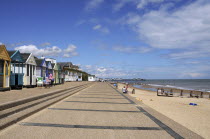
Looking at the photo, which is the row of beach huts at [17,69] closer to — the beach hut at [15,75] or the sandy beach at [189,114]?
the beach hut at [15,75]

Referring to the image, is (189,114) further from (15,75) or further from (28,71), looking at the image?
(28,71)

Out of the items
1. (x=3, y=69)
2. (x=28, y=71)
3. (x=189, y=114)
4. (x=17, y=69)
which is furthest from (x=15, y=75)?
(x=189, y=114)

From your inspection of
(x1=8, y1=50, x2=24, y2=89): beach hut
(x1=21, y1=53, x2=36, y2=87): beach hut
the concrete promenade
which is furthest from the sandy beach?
(x1=21, y1=53, x2=36, y2=87): beach hut

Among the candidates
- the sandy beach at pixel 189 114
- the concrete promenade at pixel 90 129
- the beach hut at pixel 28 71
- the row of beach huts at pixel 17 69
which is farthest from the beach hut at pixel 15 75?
the sandy beach at pixel 189 114

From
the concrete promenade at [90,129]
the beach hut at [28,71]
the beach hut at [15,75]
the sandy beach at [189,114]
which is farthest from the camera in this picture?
the beach hut at [28,71]

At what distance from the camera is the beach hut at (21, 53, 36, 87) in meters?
18.2

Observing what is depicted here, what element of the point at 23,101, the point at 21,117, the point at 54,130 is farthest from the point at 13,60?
the point at 54,130

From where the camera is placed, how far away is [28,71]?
1897 centimetres

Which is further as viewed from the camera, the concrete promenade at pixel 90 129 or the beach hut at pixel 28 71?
the beach hut at pixel 28 71

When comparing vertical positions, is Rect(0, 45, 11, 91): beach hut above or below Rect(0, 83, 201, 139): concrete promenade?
above

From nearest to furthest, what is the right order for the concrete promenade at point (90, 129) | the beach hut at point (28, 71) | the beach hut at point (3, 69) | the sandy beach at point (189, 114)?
the concrete promenade at point (90, 129) → the sandy beach at point (189, 114) → the beach hut at point (3, 69) → the beach hut at point (28, 71)

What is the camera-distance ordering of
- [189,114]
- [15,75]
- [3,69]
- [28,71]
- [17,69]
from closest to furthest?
1. [189,114]
2. [3,69]
3. [15,75]
4. [17,69]
5. [28,71]

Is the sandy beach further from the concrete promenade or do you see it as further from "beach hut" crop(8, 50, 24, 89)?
"beach hut" crop(8, 50, 24, 89)

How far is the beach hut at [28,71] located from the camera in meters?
18.2
